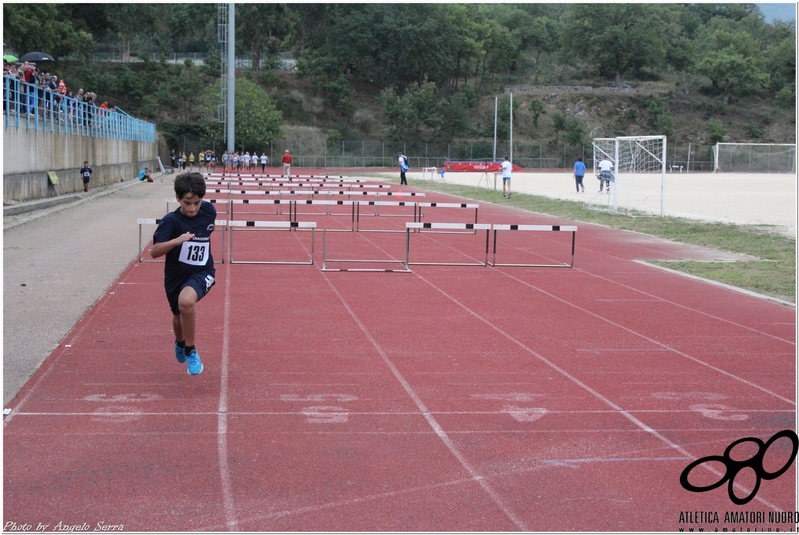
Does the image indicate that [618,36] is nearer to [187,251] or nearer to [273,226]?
[273,226]

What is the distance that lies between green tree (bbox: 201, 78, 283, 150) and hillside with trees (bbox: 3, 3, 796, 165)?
12 cm

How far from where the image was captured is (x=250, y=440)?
588 cm

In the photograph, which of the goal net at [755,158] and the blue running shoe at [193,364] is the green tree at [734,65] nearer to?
the goal net at [755,158]

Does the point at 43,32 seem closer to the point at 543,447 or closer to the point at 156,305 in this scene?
the point at 156,305

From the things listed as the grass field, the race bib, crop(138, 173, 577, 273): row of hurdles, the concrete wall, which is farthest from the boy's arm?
the concrete wall

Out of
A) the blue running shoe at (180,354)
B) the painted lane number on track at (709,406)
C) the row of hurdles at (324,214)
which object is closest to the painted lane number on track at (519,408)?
the painted lane number on track at (709,406)

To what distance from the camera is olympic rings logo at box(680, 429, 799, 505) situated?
16.9 feet

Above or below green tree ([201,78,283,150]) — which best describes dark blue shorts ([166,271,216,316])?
below

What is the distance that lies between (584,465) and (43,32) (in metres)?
66.5

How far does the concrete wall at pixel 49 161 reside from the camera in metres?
24.1

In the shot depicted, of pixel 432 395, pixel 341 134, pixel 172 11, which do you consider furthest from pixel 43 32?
pixel 432 395

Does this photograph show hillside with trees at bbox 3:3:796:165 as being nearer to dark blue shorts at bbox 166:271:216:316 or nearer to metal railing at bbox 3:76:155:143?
metal railing at bbox 3:76:155:143

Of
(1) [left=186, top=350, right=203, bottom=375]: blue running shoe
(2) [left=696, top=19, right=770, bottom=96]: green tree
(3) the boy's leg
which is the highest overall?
(2) [left=696, top=19, right=770, bottom=96]: green tree

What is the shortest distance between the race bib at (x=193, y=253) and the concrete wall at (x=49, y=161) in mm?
17789
